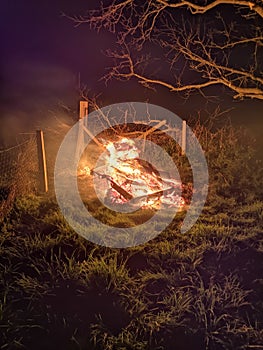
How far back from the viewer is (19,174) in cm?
678

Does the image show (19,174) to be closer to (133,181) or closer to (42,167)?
(42,167)

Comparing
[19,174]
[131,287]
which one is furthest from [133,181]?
[131,287]

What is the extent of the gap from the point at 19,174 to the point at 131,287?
349cm

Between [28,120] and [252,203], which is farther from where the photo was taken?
[28,120]

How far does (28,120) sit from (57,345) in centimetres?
808

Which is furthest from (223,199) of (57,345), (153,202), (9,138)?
(9,138)

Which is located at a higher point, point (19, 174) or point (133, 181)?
point (19, 174)

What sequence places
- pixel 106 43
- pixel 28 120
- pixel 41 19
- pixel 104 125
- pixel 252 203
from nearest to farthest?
pixel 252 203 → pixel 104 125 → pixel 28 120 → pixel 106 43 → pixel 41 19

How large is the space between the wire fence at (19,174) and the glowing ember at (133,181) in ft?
3.41

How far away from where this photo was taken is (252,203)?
6703mm

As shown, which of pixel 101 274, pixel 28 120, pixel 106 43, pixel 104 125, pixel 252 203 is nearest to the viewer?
pixel 101 274

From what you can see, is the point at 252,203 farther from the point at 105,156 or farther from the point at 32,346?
the point at 32,346

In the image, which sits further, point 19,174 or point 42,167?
point 42,167

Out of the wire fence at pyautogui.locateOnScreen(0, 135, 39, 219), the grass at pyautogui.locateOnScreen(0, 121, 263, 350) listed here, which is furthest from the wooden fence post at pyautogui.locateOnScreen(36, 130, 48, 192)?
the grass at pyautogui.locateOnScreen(0, 121, 263, 350)
